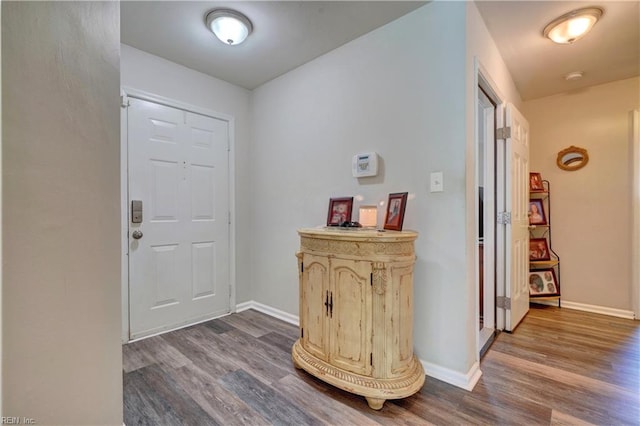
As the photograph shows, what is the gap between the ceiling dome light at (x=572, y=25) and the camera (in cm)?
194

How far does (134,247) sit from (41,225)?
1771 mm

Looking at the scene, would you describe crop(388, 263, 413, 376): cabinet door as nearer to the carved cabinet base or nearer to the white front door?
the carved cabinet base

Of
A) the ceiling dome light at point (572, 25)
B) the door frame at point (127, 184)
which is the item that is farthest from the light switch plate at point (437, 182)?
the door frame at point (127, 184)

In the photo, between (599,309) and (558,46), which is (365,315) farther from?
(599,309)

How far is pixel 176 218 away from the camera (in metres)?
2.65

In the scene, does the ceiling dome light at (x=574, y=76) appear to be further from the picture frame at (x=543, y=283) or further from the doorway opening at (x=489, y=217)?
the picture frame at (x=543, y=283)

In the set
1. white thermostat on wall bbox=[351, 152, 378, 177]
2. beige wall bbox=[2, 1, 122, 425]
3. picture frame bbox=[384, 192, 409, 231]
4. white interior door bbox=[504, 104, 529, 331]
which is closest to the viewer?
beige wall bbox=[2, 1, 122, 425]

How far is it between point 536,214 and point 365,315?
3019mm

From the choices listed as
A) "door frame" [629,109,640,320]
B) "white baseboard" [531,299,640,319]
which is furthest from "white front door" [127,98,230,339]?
"door frame" [629,109,640,320]

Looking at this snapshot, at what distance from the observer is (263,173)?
10.1 ft

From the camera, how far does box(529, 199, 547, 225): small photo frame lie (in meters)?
3.35

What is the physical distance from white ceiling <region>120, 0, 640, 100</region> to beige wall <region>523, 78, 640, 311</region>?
315 mm

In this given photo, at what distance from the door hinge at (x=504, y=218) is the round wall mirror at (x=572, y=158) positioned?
4.97ft

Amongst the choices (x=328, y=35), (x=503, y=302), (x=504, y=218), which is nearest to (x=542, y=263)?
(x=503, y=302)
